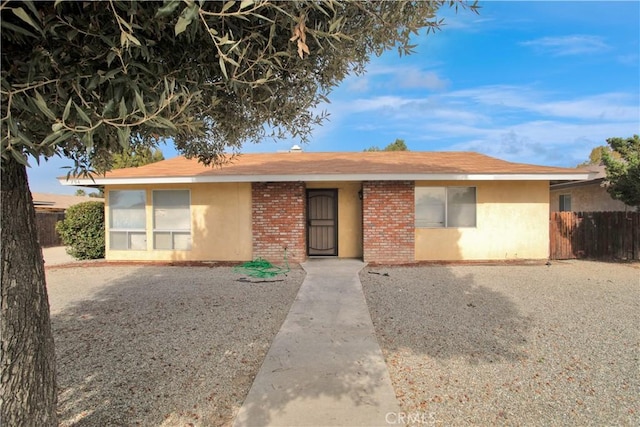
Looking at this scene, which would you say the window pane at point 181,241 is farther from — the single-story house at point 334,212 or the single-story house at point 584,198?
the single-story house at point 584,198

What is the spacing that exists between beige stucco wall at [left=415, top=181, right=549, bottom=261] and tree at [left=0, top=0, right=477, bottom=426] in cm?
877

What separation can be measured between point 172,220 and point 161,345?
7126mm

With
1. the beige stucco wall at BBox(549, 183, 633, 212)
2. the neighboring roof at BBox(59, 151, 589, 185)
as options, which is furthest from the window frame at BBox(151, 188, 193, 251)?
the beige stucco wall at BBox(549, 183, 633, 212)

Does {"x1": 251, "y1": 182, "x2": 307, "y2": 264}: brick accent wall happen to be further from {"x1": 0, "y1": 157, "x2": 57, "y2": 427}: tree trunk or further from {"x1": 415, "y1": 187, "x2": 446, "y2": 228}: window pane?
{"x1": 0, "y1": 157, "x2": 57, "y2": 427}: tree trunk

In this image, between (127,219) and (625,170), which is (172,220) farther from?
(625,170)

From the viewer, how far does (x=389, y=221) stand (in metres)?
10.1

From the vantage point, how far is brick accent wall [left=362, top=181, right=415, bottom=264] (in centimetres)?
1007

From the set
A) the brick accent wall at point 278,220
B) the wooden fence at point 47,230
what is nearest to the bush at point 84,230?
the brick accent wall at point 278,220

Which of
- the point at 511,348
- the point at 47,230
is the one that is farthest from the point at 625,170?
the point at 47,230

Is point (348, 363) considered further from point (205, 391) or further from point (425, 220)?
point (425, 220)

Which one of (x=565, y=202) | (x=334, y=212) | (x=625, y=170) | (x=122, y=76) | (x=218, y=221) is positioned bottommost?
(x=218, y=221)

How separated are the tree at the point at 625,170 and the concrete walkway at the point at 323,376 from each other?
9.23m

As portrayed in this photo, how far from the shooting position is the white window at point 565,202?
17.0 m

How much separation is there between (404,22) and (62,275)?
10.6 meters
